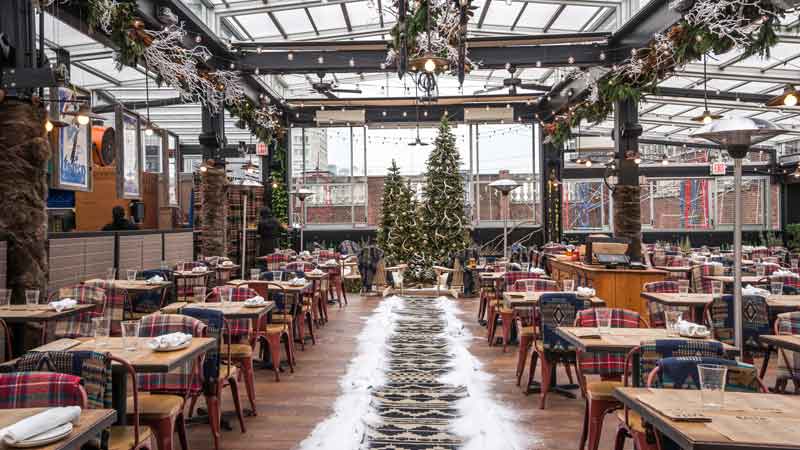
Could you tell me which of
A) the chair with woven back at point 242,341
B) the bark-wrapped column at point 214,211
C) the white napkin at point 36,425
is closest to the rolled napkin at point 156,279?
the chair with woven back at point 242,341

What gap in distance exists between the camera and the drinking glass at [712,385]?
7.70 feet

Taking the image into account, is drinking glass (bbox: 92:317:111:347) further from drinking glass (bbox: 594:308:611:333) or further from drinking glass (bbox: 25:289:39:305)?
drinking glass (bbox: 594:308:611:333)

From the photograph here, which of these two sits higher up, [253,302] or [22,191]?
[22,191]

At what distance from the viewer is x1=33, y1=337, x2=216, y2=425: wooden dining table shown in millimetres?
3064

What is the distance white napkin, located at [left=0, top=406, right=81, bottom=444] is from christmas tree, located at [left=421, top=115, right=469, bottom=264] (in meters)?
13.0

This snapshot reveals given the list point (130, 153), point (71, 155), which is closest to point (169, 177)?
point (130, 153)

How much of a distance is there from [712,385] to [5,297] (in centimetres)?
547

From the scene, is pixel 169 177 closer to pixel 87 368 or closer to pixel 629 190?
pixel 629 190

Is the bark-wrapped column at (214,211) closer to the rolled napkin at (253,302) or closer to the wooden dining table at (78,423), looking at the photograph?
the rolled napkin at (253,302)

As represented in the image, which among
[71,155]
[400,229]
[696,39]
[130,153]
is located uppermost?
[696,39]

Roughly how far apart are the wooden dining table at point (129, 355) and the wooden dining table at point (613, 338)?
2.29 metres

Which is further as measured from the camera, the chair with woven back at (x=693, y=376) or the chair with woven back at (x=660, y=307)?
the chair with woven back at (x=660, y=307)

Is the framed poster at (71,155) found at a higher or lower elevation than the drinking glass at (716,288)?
higher

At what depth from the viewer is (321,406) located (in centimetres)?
524
